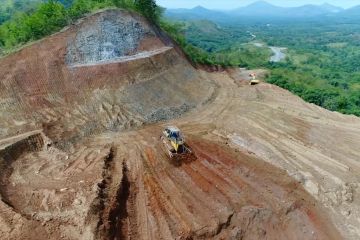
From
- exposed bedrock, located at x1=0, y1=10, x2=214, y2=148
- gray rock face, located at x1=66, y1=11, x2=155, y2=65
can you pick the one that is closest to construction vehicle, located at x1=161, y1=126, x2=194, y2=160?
exposed bedrock, located at x1=0, y1=10, x2=214, y2=148

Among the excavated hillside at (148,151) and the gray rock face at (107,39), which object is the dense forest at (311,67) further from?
the gray rock face at (107,39)

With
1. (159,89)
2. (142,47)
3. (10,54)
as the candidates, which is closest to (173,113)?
(159,89)

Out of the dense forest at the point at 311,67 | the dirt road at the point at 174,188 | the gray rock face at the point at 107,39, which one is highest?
the gray rock face at the point at 107,39

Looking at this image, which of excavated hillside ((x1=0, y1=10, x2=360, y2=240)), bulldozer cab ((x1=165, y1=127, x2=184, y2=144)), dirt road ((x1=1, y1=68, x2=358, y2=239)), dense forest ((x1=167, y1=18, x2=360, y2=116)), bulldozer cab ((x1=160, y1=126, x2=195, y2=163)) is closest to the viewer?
dirt road ((x1=1, y1=68, x2=358, y2=239))

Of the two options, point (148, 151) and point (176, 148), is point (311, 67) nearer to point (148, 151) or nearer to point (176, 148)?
point (176, 148)

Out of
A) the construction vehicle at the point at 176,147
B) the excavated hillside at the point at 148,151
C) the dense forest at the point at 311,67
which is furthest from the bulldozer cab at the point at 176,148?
the dense forest at the point at 311,67

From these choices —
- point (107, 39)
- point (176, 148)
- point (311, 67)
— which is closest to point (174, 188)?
point (176, 148)

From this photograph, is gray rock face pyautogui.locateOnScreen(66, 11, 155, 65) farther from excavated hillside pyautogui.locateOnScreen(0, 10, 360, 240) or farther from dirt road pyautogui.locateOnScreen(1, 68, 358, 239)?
dirt road pyautogui.locateOnScreen(1, 68, 358, 239)
